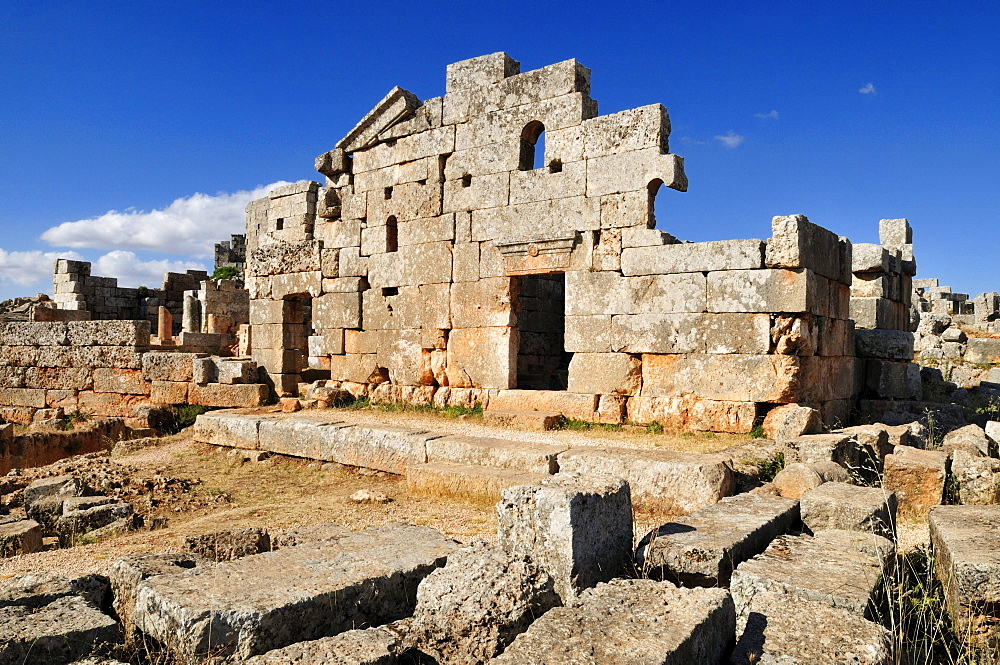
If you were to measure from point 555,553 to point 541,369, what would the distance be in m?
9.35

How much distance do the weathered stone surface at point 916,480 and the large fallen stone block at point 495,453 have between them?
2.92m

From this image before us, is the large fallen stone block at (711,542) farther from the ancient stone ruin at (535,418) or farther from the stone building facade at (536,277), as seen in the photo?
the stone building facade at (536,277)

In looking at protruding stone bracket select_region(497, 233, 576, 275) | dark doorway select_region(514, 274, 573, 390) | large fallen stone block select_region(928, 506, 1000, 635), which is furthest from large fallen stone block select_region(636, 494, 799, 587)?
dark doorway select_region(514, 274, 573, 390)

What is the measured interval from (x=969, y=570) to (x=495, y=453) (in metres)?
4.62

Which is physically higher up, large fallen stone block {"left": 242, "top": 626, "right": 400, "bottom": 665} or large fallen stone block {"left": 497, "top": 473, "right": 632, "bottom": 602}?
large fallen stone block {"left": 497, "top": 473, "right": 632, "bottom": 602}

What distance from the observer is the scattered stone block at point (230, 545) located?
15.1 ft

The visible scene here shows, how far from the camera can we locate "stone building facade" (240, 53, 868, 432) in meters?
8.88

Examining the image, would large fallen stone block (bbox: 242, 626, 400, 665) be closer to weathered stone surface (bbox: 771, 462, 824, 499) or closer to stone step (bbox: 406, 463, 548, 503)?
stone step (bbox: 406, 463, 548, 503)

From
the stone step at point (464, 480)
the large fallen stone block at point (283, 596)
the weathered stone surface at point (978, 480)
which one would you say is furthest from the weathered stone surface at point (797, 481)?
the large fallen stone block at point (283, 596)

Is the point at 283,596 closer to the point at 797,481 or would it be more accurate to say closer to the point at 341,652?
the point at 341,652

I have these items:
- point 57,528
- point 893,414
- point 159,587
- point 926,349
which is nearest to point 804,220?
point 893,414

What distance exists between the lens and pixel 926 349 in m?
19.3

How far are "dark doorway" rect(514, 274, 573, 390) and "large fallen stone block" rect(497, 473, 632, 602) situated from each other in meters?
8.16

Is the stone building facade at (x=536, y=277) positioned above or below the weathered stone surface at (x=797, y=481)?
above
